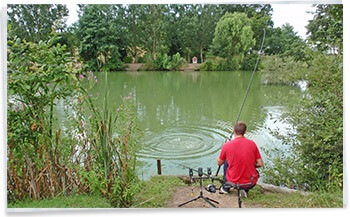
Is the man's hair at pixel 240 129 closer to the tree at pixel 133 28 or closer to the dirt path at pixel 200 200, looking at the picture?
the dirt path at pixel 200 200

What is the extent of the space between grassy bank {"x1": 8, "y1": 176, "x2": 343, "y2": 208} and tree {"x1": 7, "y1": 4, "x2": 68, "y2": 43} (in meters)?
1.57

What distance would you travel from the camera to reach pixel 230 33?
48.4 feet

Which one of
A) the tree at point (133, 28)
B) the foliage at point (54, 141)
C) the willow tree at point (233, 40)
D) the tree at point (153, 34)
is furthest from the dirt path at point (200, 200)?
the willow tree at point (233, 40)

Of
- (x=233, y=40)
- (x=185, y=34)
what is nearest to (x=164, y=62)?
(x=185, y=34)

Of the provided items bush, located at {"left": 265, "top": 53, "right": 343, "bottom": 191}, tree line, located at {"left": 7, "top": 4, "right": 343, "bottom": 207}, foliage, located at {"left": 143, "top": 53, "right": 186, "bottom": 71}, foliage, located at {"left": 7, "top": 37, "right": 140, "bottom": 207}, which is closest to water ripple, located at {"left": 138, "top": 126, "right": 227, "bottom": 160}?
tree line, located at {"left": 7, "top": 4, "right": 343, "bottom": 207}

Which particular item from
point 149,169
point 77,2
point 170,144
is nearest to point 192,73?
point 170,144

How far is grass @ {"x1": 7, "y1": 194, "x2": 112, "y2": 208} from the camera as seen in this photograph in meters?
2.42

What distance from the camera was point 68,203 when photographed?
248cm

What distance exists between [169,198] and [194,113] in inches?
241

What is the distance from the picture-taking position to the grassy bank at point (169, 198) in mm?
2443

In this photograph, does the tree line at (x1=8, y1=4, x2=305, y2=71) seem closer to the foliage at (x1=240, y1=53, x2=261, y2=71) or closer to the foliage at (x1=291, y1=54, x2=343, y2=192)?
the foliage at (x1=240, y1=53, x2=261, y2=71)

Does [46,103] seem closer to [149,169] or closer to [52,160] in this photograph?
[52,160]

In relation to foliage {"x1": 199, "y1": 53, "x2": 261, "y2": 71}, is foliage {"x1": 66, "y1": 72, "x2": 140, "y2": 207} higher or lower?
lower

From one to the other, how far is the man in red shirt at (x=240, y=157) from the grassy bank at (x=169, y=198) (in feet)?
0.99
